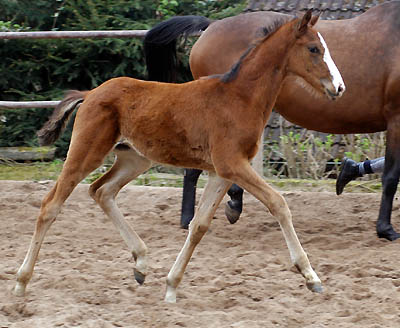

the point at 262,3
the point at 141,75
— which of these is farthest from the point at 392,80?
the point at 262,3

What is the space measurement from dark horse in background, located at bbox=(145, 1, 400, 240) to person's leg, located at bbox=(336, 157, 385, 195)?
394 mm

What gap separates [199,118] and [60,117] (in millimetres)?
819

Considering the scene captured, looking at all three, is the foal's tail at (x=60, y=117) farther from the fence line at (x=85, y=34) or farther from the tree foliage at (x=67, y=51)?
the tree foliage at (x=67, y=51)

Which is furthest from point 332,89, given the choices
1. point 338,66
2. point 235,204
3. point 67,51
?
point 67,51

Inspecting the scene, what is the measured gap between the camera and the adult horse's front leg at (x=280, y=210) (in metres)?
3.58

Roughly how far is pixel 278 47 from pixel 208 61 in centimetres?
182

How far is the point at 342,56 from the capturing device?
5.37 m

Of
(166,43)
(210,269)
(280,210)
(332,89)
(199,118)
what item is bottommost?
(210,269)

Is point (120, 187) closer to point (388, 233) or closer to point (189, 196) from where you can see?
point (189, 196)

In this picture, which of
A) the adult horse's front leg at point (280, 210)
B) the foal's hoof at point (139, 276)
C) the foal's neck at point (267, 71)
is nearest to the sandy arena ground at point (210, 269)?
the foal's hoof at point (139, 276)

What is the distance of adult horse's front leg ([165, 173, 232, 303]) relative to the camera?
12.3ft

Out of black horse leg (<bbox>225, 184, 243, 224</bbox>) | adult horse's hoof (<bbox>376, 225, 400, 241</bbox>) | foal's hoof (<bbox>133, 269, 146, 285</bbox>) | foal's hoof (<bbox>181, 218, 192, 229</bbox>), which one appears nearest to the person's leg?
adult horse's hoof (<bbox>376, 225, 400, 241</bbox>)

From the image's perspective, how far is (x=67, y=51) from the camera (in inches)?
325

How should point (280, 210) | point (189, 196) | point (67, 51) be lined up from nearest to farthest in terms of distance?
point (280, 210) → point (189, 196) → point (67, 51)
